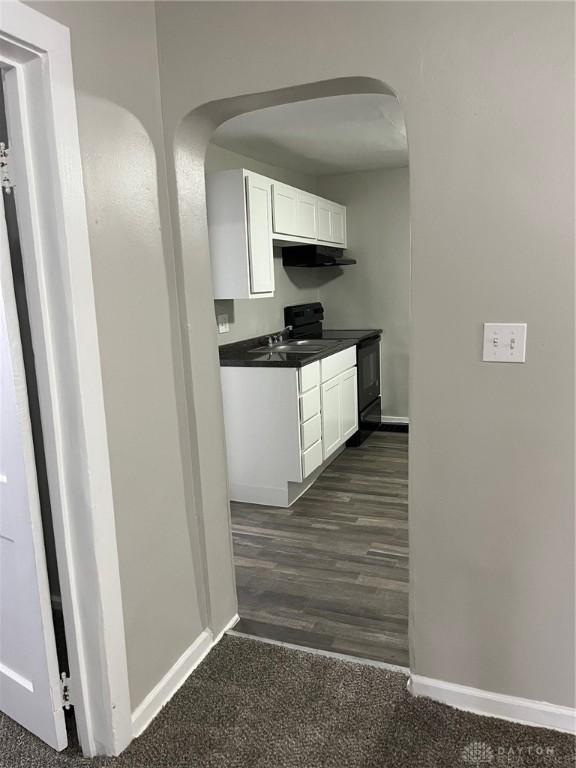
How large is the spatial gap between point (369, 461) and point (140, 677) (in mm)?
2817

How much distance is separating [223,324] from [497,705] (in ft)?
9.06

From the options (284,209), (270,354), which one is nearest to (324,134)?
(284,209)

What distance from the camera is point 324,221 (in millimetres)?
4742

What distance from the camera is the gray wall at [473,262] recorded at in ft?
5.07

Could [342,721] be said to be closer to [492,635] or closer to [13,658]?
[492,635]

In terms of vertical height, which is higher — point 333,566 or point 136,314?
point 136,314

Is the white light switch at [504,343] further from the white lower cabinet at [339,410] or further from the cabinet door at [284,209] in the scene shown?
the cabinet door at [284,209]

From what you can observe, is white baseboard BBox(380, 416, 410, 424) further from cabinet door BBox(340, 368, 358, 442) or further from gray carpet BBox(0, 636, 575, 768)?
gray carpet BBox(0, 636, 575, 768)

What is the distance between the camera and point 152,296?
1890mm

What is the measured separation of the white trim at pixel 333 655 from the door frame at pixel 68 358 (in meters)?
0.63

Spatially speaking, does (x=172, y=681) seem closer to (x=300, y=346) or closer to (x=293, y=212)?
(x=300, y=346)

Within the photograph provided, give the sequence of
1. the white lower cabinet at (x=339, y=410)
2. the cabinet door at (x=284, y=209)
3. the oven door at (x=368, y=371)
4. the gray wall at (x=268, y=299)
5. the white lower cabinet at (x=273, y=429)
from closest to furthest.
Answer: the white lower cabinet at (x=273, y=429) < the cabinet door at (x=284, y=209) < the gray wall at (x=268, y=299) < the white lower cabinet at (x=339, y=410) < the oven door at (x=368, y=371)

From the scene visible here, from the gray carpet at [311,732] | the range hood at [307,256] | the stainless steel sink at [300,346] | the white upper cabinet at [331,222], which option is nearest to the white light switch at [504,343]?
the gray carpet at [311,732]

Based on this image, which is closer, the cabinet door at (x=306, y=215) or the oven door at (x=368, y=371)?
the cabinet door at (x=306, y=215)
